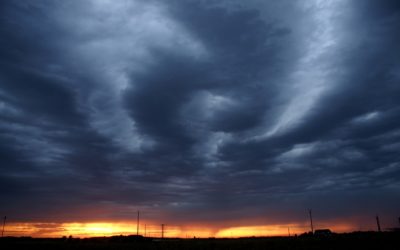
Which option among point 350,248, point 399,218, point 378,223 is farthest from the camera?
point 378,223

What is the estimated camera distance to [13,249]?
180 feet

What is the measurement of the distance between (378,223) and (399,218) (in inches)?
483

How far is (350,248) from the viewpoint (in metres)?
46.7

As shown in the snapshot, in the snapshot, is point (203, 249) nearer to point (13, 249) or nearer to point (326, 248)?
point (326, 248)

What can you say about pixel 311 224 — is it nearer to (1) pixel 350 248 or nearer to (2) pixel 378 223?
(2) pixel 378 223

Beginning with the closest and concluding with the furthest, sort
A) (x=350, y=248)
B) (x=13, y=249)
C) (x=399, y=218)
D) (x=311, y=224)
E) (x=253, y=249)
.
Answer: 1. (x=350, y=248)
2. (x=253, y=249)
3. (x=13, y=249)
4. (x=399, y=218)
5. (x=311, y=224)

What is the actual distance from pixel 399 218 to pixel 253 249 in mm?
66781

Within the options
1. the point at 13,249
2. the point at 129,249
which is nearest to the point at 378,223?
the point at 129,249

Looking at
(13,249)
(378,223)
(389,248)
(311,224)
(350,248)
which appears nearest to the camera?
(389,248)

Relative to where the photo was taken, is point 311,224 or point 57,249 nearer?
point 57,249

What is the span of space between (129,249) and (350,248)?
35.9 m

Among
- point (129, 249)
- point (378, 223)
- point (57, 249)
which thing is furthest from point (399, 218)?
point (57, 249)

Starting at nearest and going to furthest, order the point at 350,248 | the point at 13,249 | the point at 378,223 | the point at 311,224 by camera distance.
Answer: the point at 350,248 < the point at 13,249 < the point at 378,223 < the point at 311,224

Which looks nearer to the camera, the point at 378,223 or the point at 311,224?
the point at 378,223
